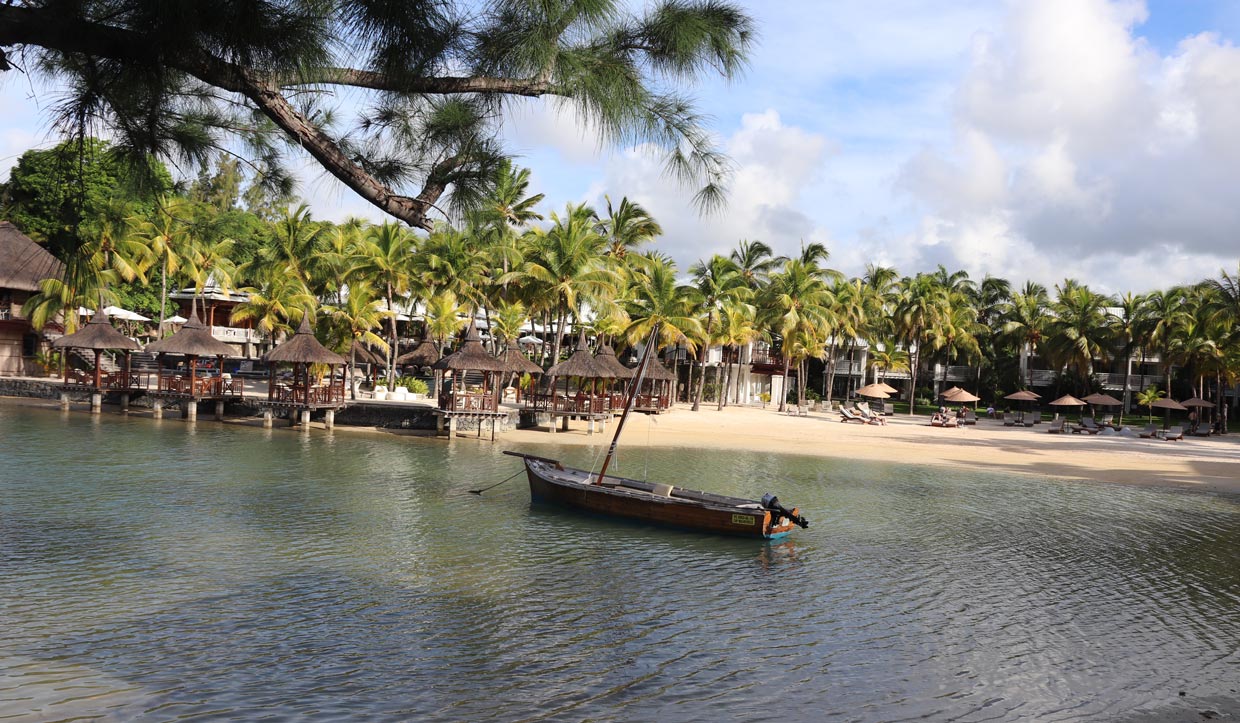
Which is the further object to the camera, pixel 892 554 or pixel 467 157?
pixel 892 554

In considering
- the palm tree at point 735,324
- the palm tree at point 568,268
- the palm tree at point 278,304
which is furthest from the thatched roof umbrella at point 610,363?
the palm tree at point 278,304

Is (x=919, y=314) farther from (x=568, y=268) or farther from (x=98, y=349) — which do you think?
(x=98, y=349)

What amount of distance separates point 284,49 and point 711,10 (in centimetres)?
210

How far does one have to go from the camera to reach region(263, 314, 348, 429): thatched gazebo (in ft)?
103

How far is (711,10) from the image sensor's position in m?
4.57

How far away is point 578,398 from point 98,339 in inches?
724

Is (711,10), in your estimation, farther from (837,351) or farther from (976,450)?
(837,351)

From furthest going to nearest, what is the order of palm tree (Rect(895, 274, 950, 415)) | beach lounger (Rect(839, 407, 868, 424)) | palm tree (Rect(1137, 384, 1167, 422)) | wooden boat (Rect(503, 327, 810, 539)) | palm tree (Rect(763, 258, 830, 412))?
palm tree (Rect(895, 274, 950, 415))
palm tree (Rect(1137, 384, 1167, 422))
palm tree (Rect(763, 258, 830, 412))
beach lounger (Rect(839, 407, 868, 424))
wooden boat (Rect(503, 327, 810, 539))

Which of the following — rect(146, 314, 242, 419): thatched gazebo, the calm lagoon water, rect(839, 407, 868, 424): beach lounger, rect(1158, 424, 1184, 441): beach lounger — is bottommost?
the calm lagoon water

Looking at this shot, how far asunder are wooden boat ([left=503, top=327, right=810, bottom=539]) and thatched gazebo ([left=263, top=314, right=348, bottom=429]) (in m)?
15.7

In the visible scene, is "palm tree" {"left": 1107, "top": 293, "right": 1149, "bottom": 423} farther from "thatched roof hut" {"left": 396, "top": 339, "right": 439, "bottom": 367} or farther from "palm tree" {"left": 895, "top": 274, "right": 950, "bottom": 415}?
"thatched roof hut" {"left": 396, "top": 339, "right": 439, "bottom": 367}

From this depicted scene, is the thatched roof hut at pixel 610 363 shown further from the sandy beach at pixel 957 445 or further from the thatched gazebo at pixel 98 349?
the thatched gazebo at pixel 98 349

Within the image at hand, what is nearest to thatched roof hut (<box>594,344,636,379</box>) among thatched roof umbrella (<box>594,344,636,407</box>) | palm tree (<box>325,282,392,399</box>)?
thatched roof umbrella (<box>594,344,636,407</box>)

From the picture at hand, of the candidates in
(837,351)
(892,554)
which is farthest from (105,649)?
(837,351)
